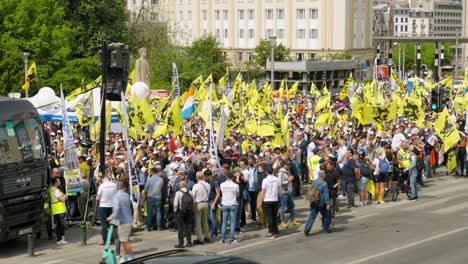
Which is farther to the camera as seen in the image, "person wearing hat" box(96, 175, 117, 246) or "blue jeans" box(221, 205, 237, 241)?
"blue jeans" box(221, 205, 237, 241)

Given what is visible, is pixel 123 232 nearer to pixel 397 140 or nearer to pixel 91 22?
pixel 397 140

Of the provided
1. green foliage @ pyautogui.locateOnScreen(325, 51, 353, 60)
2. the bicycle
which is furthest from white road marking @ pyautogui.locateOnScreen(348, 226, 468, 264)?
green foliage @ pyautogui.locateOnScreen(325, 51, 353, 60)

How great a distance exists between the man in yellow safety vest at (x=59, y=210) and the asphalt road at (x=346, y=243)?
0.87 feet

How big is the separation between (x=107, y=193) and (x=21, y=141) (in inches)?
88.5

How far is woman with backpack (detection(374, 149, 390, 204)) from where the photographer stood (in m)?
24.0

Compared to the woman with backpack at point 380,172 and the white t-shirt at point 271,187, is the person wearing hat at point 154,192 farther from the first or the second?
the woman with backpack at point 380,172

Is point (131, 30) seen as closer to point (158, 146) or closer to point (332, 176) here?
point (158, 146)

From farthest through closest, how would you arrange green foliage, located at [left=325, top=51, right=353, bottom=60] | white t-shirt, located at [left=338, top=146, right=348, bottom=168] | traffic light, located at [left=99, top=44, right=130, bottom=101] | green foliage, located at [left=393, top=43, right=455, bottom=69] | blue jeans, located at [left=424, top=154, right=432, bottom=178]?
green foliage, located at [left=393, top=43, right=455, bottom=69]
green foliage, located at [left=325, top=51, right=353, bottom=60]
blue jeans, located at [left=424, top=154, right=432, bottom=178]
white t-shirt, located at [left=338, top=146, right=348, bottom=168]
traffic light, located at [left=99, top=44, right=130, bottom=101]

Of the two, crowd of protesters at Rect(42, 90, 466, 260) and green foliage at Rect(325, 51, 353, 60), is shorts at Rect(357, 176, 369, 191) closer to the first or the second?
crowd of protesters at Rect(42, 90, 466, 260)

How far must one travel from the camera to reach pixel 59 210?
1897 centimetres

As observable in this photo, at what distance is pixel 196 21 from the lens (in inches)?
4609

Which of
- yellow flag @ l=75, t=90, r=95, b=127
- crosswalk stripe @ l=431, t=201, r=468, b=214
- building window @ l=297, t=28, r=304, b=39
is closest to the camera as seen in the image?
crosswalk stripe @ l=431, t=201, r=468, b=214

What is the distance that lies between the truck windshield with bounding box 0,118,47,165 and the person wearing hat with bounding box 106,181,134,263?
8.96 feet

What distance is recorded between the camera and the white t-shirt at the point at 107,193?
18.2m
